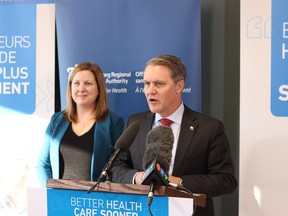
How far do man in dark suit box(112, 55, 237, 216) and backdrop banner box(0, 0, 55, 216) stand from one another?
5.00ft

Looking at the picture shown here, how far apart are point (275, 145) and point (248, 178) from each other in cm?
33

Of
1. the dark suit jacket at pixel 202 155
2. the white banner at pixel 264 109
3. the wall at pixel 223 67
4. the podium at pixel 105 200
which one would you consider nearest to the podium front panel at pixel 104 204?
the podium at pixel 105 200

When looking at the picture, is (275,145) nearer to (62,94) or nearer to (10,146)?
(62,94)

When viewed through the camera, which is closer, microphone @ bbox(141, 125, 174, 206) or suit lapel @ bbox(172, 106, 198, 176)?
microphone @ bbox(141, 125, 174, 206)

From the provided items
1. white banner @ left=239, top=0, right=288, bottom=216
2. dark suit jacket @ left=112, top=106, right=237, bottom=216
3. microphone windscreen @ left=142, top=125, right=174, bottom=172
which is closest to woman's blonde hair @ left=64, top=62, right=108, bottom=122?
dark suit jacket @ left=112, top=106, right=237, bottom=216

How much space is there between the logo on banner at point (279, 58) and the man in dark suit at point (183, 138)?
34.7 inches

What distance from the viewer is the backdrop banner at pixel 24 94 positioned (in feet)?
12.2

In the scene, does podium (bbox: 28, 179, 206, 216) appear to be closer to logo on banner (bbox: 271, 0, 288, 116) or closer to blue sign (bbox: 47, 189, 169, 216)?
blue sign (bbox: 47, 189, 169, 216)

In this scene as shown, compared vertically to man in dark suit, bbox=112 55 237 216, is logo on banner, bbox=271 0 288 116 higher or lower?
higher

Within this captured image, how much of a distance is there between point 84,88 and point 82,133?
0.33 meters

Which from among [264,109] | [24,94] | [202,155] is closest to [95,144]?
[202,155]

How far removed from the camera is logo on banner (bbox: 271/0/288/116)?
3.05 m

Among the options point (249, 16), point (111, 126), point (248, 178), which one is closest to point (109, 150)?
point (111, 126)

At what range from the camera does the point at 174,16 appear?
3.36m
